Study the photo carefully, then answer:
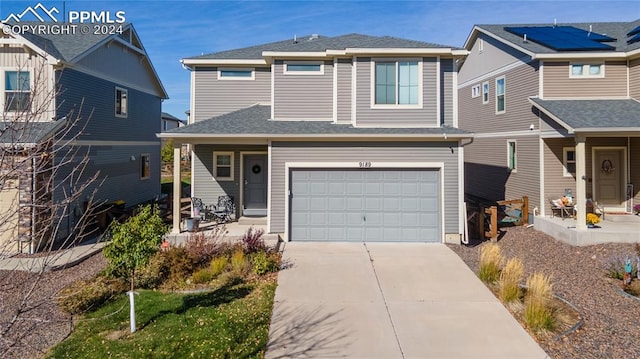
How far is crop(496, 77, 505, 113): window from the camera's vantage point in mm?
17031

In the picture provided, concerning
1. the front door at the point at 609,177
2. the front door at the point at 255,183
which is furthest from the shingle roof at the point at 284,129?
the front door at the point at 609,177

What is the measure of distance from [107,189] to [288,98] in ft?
28.3

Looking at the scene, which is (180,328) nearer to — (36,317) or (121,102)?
(36,317)

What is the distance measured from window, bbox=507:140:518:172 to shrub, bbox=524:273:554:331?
1003cm

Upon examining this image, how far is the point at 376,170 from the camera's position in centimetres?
1232

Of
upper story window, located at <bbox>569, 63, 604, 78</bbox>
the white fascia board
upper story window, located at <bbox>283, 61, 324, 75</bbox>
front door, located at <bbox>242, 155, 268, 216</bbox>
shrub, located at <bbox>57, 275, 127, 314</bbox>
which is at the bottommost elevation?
shrub, located at <bbox>57, 275, 127, 314</bbox>

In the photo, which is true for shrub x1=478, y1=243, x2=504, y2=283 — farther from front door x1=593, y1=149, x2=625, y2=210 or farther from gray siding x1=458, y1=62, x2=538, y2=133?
front door x1=593, y1=149, x2=625, y2=210

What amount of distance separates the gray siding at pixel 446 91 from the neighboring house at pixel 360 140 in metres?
0.03

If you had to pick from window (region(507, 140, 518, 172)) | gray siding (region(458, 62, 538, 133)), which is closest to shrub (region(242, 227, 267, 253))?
gray siding (region(458, 62, 538, 133))

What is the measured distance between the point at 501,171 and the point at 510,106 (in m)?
2.87

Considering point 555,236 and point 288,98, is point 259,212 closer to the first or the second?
point 288,98

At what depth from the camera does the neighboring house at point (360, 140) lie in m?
12.1

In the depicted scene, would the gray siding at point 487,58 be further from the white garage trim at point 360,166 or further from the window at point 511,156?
the white garage trim at point 360,166

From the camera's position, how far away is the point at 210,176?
47.8 ft
